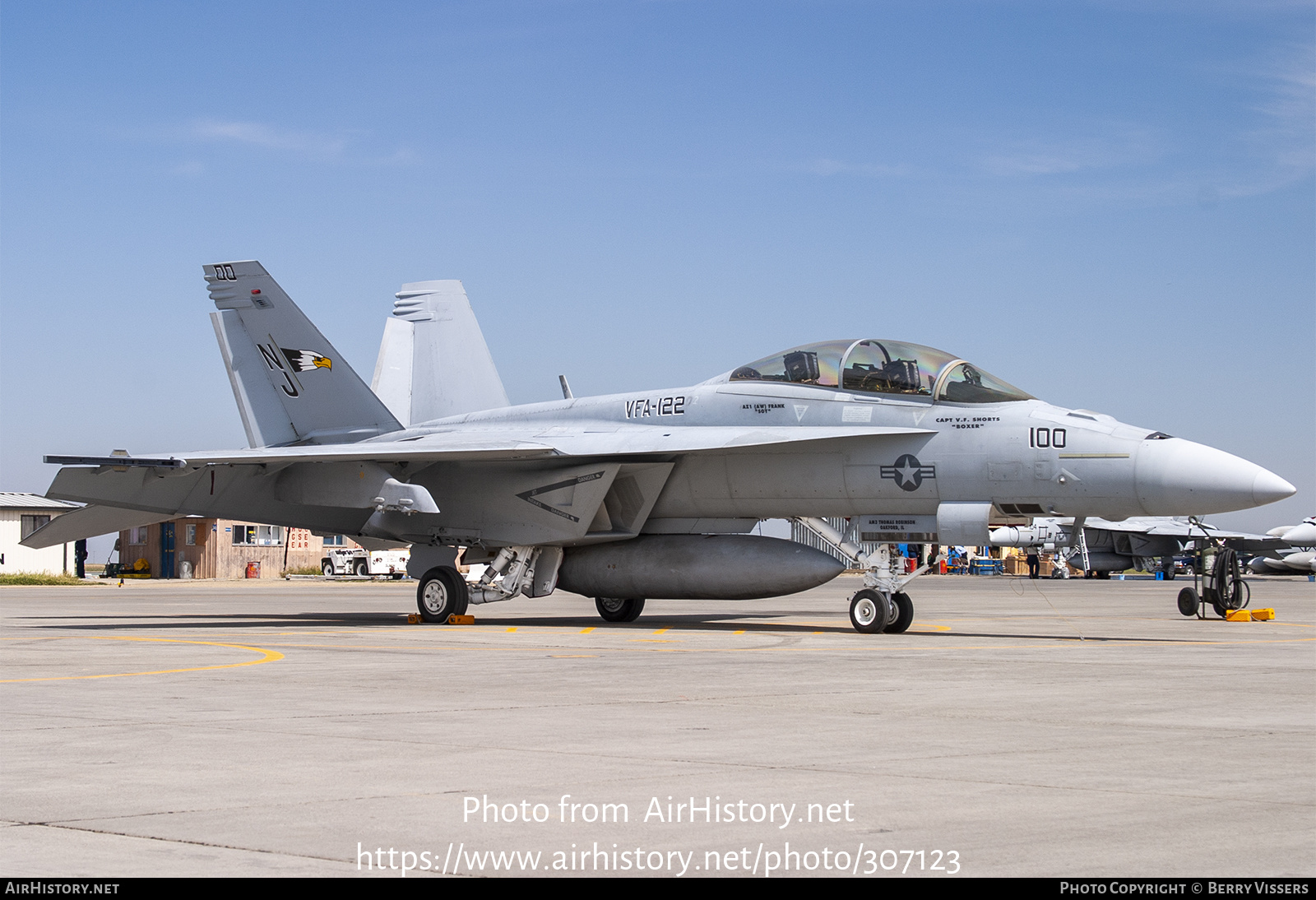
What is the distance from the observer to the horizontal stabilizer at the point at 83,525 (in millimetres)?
18672

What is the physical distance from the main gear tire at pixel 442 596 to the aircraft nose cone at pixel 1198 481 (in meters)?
8.66

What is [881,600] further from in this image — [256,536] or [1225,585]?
[256,536]

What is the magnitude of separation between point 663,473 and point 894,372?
332cm

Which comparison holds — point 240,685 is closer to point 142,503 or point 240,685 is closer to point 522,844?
point 522,844

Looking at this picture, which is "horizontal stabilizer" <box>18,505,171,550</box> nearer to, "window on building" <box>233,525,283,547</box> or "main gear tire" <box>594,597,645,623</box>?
"main gear tire" <box>594,597,645,623</box>

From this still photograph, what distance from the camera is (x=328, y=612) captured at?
845 inches

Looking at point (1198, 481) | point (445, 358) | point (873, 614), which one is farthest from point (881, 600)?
point (445, 358)

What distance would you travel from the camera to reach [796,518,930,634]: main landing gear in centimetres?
1463

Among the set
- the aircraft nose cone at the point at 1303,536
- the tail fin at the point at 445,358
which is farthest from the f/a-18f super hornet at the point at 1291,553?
the tail fin at the point at 445,358

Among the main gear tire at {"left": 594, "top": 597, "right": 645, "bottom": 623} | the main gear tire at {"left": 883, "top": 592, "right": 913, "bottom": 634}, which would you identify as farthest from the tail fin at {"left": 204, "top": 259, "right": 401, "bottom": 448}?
the main gear tire at {"left": 883, "top": 592, "right": 913, "bottom": 634}

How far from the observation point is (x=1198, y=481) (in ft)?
42.5

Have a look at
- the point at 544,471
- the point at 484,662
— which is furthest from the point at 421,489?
the point at 484,662

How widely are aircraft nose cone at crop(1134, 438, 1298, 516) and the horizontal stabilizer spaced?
43.2ft

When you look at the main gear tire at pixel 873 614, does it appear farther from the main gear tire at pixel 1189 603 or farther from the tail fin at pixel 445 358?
the tail fin at pixel 445 358
